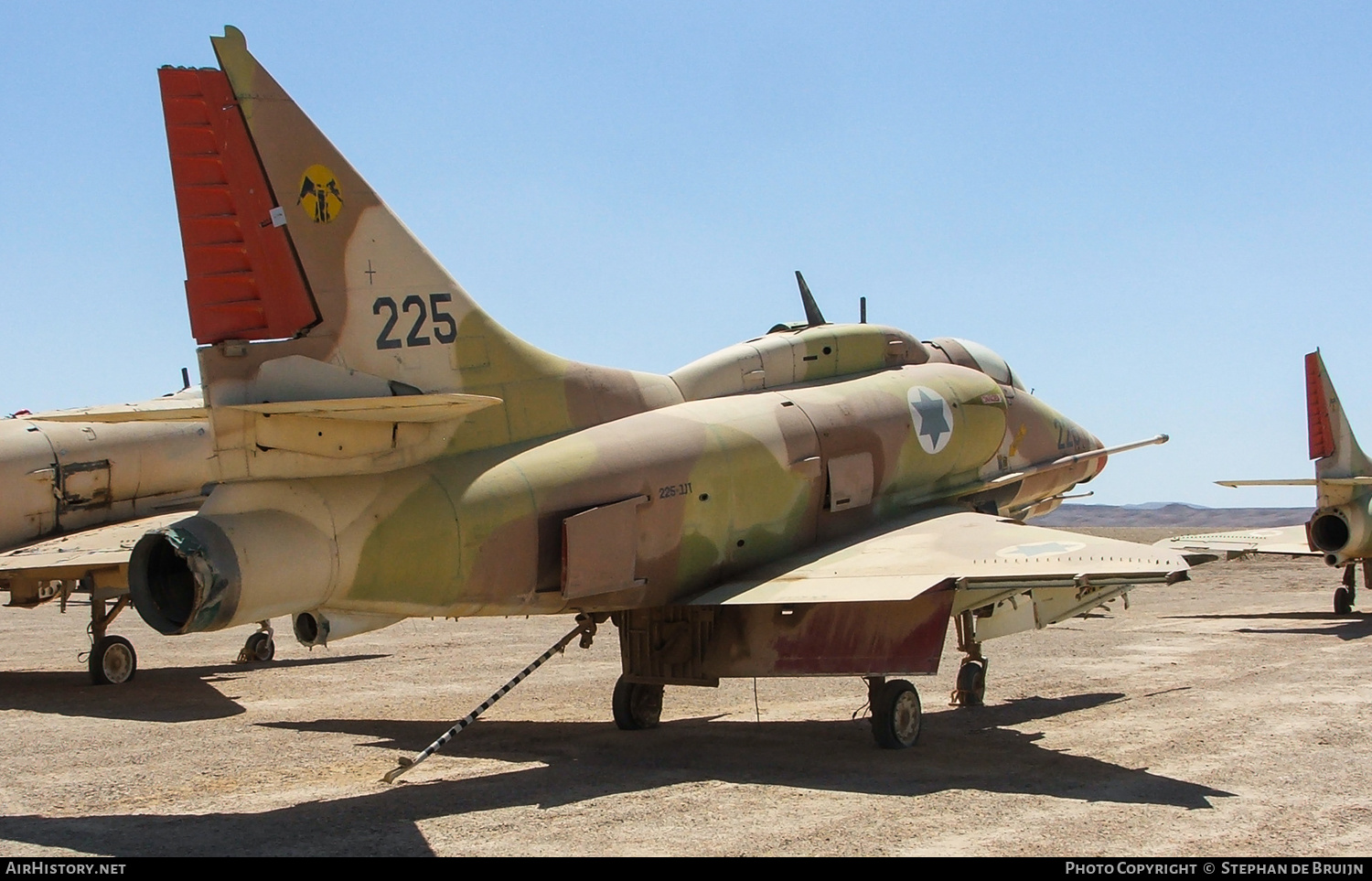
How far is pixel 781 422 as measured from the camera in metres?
12.6

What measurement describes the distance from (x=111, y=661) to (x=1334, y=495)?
2182 cm

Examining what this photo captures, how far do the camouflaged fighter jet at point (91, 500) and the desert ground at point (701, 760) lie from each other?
4.13 feet

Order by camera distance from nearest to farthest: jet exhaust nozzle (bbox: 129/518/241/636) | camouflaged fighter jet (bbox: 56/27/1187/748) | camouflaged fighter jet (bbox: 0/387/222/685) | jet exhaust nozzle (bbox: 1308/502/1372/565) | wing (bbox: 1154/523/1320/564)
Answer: jet exhaust nozzle (bbox: 129/518/241/636), camouflaged fighter jet (bbox: 56/27/1187/748), camouflaged fighter jet (bbox: 0/387/222/685), jet exhaust nozzle (bbox: 1308/502/1372/565), wing (bbox: 1154/523/1320/564)

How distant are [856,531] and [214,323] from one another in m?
6.79

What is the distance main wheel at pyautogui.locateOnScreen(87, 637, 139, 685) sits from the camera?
707 inches

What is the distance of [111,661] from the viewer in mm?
18016

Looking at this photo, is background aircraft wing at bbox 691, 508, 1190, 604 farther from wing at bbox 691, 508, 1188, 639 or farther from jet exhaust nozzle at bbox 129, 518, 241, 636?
jet exhaust nozzle at bbox 129, 518, 241, 636

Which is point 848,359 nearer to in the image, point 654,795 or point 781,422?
point 781,422

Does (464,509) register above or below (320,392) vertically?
below

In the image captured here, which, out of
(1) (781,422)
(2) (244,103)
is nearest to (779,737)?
(1) (781,422)

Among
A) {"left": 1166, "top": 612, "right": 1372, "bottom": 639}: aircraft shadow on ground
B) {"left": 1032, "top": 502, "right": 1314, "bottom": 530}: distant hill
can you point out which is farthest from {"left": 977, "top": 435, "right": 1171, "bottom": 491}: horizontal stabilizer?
{"left": 1032, "top": 502, "right": 1314, "bottom": 530}: distant hill

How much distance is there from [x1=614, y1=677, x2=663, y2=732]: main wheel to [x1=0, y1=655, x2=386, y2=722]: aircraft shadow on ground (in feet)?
15.9

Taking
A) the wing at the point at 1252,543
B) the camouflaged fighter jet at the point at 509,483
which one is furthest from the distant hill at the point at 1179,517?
the camouflaged fighter jet at the point at 509,483
